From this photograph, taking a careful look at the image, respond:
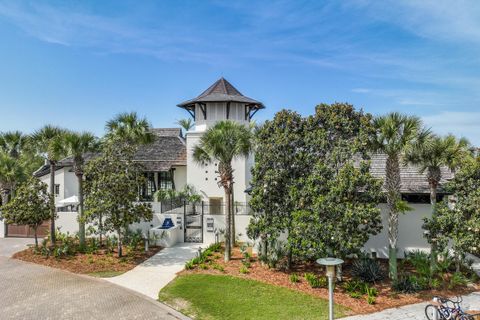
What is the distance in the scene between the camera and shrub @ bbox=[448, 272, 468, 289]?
1500cm

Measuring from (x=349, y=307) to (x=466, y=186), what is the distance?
7.62m

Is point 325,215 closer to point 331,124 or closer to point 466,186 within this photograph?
point 331,124

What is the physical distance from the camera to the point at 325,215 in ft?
46.7

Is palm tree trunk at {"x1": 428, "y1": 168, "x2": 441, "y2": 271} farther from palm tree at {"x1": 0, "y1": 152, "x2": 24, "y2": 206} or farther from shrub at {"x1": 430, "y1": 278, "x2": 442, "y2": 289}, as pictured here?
palm tree at {"x1": 0, "y1": 152, "x2": 24, "y2": 206}

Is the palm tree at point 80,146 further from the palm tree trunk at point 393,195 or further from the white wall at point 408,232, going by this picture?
the white wall at point 408,232

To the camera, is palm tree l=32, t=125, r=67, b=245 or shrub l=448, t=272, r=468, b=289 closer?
shrub l=448, t=272, r=468, b=289

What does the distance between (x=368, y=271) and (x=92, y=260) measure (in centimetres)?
1499

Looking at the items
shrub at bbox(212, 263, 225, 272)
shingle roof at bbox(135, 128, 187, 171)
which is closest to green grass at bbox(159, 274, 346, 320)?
shrub at bbox(212, 263, 225, 272)

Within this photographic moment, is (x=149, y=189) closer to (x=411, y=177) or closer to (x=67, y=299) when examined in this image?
(x=67, y=299)

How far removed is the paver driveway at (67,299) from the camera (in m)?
12.7

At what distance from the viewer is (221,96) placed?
98.6ft

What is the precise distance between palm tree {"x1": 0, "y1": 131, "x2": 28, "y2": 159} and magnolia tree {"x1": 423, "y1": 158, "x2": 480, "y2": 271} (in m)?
38.0

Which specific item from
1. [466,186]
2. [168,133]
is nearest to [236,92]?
[168,133]

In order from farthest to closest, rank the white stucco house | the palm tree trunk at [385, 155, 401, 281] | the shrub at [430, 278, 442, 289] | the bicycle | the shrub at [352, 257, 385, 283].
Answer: the white stucco house, the shrub at [352, 257, 385, 283], the shrub at [430, 278, 442, 289], the palm tree trunk at [385, 155, 401, 281], the bicycle
